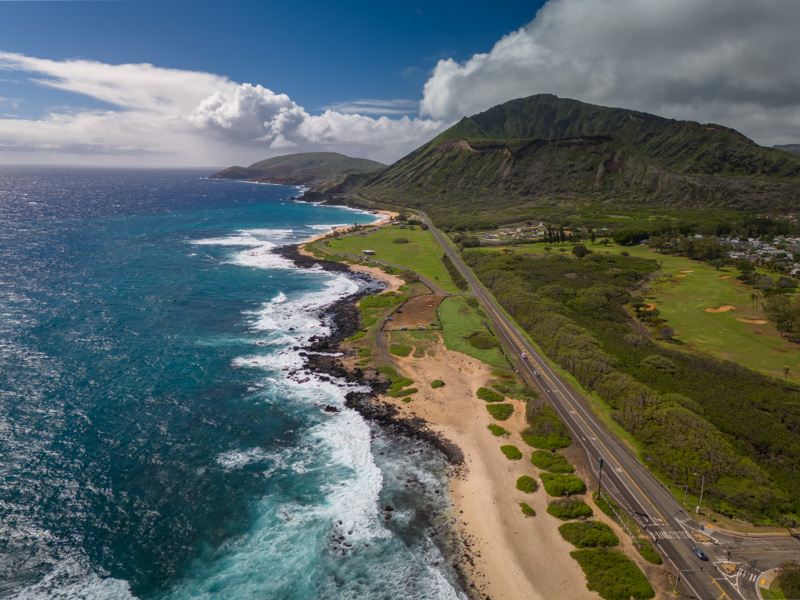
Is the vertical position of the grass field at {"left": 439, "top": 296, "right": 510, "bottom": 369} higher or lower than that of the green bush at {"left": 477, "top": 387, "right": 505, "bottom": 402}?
higher

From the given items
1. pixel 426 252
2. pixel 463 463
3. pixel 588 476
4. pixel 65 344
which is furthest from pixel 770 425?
pixel 426 252

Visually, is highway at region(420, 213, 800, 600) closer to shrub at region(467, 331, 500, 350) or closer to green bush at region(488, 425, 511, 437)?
green bush at region(488, 425, 511, 437)

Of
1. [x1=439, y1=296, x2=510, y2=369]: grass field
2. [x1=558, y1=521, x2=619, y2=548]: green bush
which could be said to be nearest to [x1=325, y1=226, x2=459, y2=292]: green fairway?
[x1=439, y1=296, x2=510, y2=369]: grass field

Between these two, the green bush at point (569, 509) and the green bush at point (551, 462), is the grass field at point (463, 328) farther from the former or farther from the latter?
the green bush at point (569, 509)

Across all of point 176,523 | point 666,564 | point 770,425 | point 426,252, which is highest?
point 426,252

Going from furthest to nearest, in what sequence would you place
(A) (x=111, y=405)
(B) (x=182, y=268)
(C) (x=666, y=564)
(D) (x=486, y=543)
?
(B) (x=182, y=268) < (A) (x=111, y=405) < (D) (x=486, y=543) < (C) (x=666, y=564)

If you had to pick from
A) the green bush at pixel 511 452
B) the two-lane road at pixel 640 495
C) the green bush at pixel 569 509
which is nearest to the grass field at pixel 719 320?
the two-lane road at pixel 640 495

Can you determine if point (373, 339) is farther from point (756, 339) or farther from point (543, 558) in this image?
point (756, 339)
